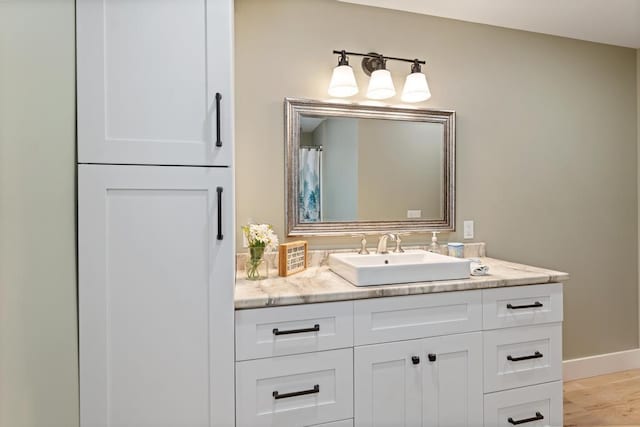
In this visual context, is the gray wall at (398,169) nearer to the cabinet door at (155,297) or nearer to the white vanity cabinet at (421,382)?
the white vanity cabinet at (421,382)

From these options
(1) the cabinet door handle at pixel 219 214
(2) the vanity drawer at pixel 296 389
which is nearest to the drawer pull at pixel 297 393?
(2) the vanity drawer at pixel 296 389

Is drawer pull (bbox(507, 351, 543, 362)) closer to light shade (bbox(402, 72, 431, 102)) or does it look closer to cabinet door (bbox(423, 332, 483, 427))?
cabinet door (bbox(423, 332, 483, 427))

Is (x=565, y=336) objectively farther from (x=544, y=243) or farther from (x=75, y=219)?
(x=75, y=219)

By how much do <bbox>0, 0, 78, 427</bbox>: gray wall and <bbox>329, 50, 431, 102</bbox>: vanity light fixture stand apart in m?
1.23

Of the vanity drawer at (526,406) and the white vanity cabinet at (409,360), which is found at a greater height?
the white vanity cabinet at (409,360)

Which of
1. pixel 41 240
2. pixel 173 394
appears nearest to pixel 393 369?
pixel 173 394

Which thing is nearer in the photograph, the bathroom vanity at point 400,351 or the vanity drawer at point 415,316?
the bathroom vanity at point 400,351

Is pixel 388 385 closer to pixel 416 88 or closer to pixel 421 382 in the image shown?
pixel 421 382

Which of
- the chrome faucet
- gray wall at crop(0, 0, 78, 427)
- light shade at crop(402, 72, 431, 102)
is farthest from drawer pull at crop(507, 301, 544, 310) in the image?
gray wall at crop(0, 0, 78, 427)

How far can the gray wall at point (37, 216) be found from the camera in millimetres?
1087

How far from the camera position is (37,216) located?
1.18 meters

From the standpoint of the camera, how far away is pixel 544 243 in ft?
8.60

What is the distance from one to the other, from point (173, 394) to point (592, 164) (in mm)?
2998

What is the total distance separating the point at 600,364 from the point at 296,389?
248 cm
